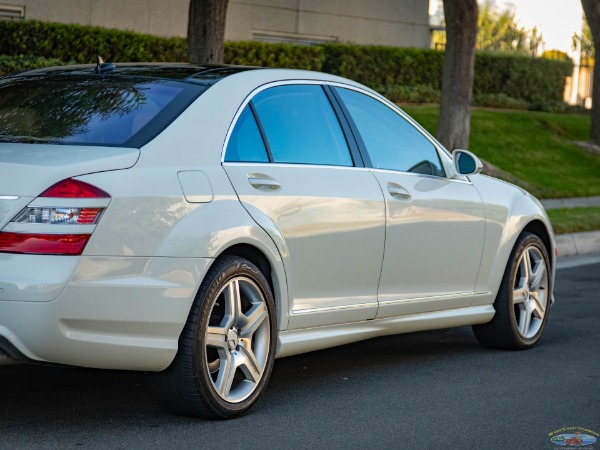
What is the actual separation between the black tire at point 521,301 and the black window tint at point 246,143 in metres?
2.42

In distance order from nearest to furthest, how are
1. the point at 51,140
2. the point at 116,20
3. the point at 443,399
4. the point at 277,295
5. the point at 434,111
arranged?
the point at 51,140 → the point at 277,295 → the point at 443,399 → the point at 116,20 → the point at 434,111

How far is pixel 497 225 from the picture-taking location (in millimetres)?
7324

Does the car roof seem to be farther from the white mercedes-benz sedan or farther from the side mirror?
the side mirror

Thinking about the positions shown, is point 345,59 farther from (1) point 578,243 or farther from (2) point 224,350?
(2) point 224,350

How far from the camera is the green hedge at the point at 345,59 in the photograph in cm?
1902

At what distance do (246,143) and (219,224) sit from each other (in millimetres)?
596

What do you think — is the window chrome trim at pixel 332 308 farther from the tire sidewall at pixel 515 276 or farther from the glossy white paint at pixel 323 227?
the tire sidewall at pixel 515 276

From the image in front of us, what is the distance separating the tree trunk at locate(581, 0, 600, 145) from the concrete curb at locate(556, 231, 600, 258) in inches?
448

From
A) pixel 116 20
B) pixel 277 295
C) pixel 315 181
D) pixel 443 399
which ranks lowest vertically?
pixel 443 399

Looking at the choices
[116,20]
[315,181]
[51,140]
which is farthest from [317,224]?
[116,20]

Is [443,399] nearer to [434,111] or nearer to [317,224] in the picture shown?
[317,224]

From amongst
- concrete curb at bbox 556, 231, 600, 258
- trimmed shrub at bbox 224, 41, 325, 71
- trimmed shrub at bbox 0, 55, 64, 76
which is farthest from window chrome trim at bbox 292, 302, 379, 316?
trimmed shrub at bbox 224, 41, 325, 71

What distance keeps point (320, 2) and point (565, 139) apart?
6201 mm

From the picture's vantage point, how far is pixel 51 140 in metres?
5.23
